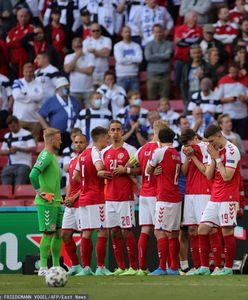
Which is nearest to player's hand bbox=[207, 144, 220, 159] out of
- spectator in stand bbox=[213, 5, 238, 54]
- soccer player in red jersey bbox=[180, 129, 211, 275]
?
soccer player in red jersey bbox=[180, 129, 211, 275]

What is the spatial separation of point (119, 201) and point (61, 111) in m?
6.71

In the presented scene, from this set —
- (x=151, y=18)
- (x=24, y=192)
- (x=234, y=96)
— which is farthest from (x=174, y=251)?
Result: (x=151, y=18)

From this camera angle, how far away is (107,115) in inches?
914

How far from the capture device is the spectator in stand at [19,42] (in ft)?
86.8

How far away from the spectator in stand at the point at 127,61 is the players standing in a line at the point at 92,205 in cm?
729

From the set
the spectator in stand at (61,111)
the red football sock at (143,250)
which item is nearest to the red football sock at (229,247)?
the red football sock at (143,250)

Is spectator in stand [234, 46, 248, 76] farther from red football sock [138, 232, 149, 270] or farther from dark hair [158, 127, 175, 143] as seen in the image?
red football sock [138, 232, 149, 270]

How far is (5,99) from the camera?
25.5 m

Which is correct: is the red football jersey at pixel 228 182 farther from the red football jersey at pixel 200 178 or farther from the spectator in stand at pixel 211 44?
the spectator in stand at pixel 211 44

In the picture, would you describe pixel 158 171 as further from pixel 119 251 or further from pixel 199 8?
pixel 199 8

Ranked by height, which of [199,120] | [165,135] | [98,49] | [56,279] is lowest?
[56,279]

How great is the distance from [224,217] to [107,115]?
704 centimetres

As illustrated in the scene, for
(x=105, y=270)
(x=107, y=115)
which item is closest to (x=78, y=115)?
(x=107, y=115)

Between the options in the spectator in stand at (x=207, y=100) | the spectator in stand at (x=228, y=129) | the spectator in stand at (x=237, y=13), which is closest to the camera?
the spectator in stand at (x=228, y=129)
